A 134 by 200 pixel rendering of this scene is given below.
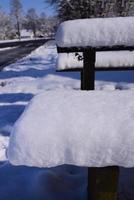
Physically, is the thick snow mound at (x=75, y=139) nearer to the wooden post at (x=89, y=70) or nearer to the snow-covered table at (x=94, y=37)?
the snow-covered table at (x=94, y=37)

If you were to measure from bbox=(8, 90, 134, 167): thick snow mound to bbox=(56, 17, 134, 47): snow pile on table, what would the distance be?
80.8 inches

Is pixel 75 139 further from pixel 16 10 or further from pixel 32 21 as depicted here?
pixel 32 21

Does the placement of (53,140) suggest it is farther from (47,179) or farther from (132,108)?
(47,179)

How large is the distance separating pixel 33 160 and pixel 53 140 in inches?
6.0

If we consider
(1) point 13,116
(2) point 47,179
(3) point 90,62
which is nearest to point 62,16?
(1) point 13,116

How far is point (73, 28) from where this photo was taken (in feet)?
15.1

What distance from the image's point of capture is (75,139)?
7.13 ft

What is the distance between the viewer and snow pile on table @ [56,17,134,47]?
4.41 meters

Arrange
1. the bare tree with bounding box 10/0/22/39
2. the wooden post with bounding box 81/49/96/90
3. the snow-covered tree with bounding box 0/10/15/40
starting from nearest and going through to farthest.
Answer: the wooden post with bounding box 81/49/96/90 → the snow-covered tree with bounding box 0/10/15/40 → the bare tree with bounding box 10/0/22/39

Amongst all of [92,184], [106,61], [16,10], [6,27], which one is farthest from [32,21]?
[92,184]

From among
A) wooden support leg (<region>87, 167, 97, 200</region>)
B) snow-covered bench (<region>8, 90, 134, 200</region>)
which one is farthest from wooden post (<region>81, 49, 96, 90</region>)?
snow-covered bench (<region>8, 90, 134, 200</region>)

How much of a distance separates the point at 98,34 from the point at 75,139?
2.58 m

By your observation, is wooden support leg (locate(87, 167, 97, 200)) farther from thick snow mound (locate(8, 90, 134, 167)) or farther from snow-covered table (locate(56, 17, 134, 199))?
snow-covered table (locate(56, 17, 134, 199))

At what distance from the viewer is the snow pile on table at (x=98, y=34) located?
4410mm
